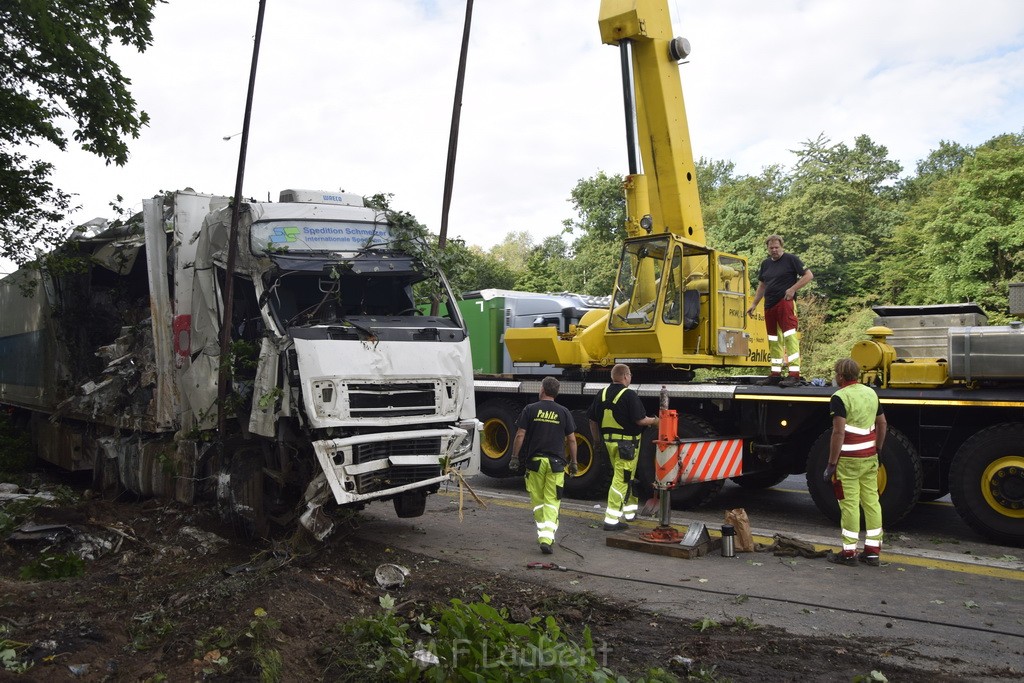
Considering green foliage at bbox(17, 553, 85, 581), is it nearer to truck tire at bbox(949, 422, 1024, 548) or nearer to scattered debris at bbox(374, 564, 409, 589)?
scattered debris at bbox(374, 564, 409, 589)

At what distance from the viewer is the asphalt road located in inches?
209

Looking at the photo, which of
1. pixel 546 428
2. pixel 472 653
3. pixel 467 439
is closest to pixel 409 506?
pixel 467 439

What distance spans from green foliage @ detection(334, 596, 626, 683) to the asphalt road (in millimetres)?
1904

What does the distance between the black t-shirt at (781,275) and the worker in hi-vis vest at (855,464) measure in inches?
94.7

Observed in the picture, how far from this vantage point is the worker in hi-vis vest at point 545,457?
7.63m

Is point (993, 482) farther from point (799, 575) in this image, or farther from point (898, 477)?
point (799, 575)

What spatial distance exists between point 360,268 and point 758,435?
15.5 feet

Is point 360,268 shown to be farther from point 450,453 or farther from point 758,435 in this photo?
point 758,435

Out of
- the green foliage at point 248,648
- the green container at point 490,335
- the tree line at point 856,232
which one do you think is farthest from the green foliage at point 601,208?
the green foliage at point 248,648

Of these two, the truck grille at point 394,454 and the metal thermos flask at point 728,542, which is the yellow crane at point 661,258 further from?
the truck grille at point 394,454

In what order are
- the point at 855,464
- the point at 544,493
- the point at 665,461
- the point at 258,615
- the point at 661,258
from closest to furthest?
the point at 258,615 → the point at 855,464 → the point at 544,493 → the point at 665,461 → the point at 661,258

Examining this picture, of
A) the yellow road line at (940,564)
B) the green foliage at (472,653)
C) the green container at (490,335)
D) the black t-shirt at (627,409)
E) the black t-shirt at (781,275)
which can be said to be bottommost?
the yellow road line at (940,564)

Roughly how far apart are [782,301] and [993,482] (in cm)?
282

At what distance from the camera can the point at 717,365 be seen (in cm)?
1040
